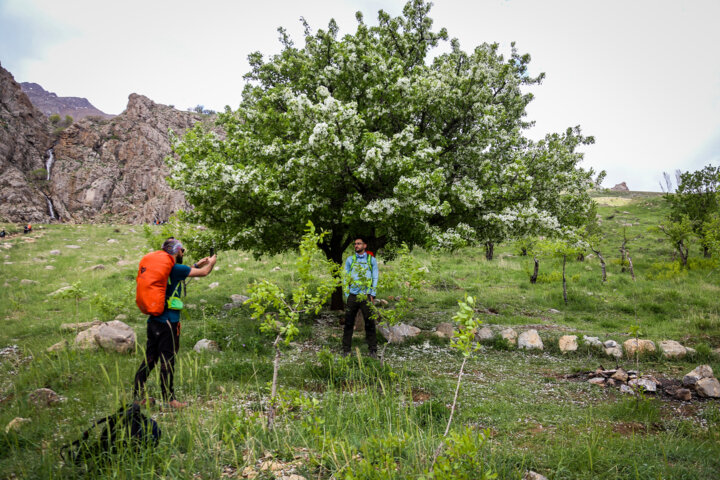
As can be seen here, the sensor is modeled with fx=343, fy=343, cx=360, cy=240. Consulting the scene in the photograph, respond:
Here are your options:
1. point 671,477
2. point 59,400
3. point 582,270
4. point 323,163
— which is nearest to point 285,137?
point 323,163

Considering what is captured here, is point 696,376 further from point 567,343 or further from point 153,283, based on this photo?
point 153,283

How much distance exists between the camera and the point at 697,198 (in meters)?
27.8

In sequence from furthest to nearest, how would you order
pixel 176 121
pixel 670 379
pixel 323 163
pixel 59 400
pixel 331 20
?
pixel 176 121 → pixel 331 20 → pixel 323 163 → pixel 670 379 → pixel 59 400

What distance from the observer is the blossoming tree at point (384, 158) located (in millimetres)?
10055

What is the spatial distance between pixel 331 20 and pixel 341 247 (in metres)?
9.63

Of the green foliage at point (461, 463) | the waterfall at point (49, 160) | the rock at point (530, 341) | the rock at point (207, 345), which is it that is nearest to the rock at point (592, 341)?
the rock at point (530, 341)

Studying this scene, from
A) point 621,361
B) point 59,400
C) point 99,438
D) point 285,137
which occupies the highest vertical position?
point 285,137

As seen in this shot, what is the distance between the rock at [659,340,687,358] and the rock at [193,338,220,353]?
530 inches

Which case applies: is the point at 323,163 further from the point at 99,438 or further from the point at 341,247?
the point at 99,438

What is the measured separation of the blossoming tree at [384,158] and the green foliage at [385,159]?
0.15 ft

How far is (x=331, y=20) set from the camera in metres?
14.4

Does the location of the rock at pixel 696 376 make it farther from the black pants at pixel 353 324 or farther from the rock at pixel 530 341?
the black pants at pixel 353 324

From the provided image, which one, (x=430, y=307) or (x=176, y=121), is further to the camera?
(x=176, y=121)

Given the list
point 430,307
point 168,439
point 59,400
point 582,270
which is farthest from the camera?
point 582,270
